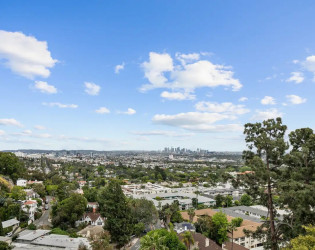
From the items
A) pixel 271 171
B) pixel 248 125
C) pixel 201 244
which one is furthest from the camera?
pixel 201 244

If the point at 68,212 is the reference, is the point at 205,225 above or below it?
below

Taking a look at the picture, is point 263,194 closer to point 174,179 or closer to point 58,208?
point 58,208

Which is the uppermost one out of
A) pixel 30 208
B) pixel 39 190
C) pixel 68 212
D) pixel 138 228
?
pixel 68 212

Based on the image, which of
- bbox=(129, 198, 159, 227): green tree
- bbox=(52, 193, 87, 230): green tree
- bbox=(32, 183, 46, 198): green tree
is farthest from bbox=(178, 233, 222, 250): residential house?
bbox=(32, 183, 46, 198): green tree

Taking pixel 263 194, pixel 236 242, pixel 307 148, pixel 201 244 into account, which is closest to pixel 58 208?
pixel 201 244

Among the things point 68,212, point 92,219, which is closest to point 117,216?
point 68,212

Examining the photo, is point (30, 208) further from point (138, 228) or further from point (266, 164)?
point (266, 164)

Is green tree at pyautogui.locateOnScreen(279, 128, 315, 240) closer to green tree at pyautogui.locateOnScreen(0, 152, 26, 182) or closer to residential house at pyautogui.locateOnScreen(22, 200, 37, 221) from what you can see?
residential house at pyautogui.locateOnScreen(22, 200, 37, 221)
